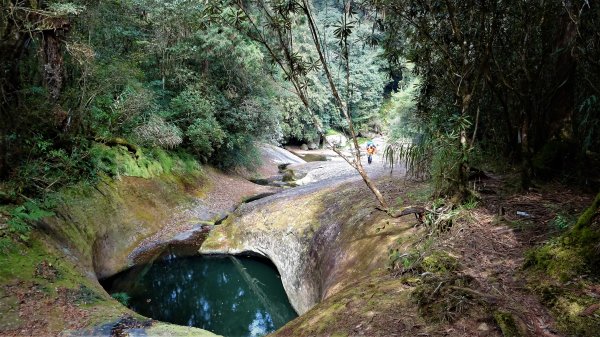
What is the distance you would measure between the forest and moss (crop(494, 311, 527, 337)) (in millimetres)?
18

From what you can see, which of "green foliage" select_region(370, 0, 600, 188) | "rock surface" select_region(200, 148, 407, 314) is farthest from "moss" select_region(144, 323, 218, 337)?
"green foliage" select_region(370, 0, 600, 188)

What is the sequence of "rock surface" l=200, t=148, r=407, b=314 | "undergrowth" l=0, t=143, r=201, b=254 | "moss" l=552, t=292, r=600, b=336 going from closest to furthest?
"moss" l=552, t=292, r=600, b=336 < "rock surface" l=200, t=148, r=407, b=314 < "undergrowth" l=0, t=143, r=201, b=254

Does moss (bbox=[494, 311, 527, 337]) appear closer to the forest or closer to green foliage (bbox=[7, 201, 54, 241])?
the forest

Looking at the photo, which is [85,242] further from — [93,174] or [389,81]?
[389,81]

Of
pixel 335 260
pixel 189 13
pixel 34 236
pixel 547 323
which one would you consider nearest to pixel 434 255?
pixel 547 323

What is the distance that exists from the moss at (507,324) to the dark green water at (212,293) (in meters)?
6.75

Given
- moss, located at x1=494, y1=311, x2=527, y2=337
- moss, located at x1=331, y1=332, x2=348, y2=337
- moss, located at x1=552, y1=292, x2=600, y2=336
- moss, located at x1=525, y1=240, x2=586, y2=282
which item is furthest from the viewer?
moss, located at x1=331, y1=332, x2=348, y2=337

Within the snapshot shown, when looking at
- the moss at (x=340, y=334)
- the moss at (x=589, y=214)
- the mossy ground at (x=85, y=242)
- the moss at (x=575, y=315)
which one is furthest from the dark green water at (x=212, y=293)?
the moss at (x=589, y=214)

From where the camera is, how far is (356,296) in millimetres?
4289

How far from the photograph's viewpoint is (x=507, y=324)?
2744 millimetres

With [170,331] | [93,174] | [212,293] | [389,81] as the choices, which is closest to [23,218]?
[93,174]

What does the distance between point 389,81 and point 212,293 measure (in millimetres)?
7986

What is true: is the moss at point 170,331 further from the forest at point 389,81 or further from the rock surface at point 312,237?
the forest at point 389,81

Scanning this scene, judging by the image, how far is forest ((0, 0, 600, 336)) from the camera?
5.56 m
